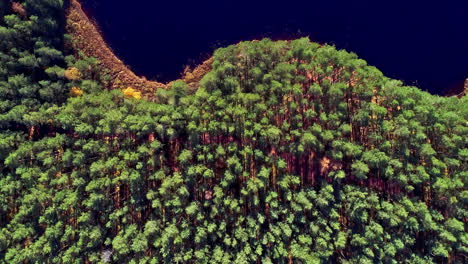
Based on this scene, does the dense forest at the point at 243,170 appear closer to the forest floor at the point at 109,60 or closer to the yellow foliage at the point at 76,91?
the yellow foliage at the point at 76,91

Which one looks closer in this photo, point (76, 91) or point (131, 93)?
point (76, 91)

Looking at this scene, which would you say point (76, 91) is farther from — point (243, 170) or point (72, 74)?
point (243, 170)

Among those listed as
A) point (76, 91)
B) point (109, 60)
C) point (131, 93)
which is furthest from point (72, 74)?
point (131, 93)

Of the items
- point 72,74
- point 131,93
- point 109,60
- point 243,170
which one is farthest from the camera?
point 109,60

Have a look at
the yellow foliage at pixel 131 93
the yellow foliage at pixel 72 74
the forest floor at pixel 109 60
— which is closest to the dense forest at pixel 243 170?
the yellow foliage at pixel 72 74

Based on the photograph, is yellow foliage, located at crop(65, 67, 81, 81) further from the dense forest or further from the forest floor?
the forest floor

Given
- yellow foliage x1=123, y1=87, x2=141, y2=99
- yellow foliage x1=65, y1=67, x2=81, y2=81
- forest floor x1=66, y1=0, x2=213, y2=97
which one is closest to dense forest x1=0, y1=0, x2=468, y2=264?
yellow foliage x1=65, y1=67, x2=81, y2=81
